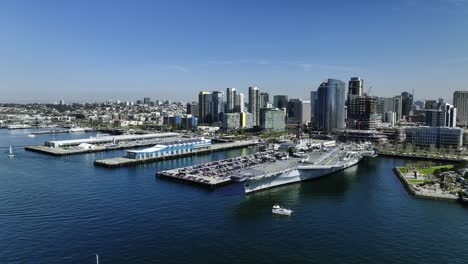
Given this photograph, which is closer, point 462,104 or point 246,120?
point 246,120

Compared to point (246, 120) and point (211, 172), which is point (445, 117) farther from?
point (211, 172)

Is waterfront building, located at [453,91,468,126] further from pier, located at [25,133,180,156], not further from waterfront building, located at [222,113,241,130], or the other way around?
pier, located at [25,133,180,156]

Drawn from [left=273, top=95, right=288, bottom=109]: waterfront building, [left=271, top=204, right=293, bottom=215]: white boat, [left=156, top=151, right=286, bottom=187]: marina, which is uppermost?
[left=273, top=95, right=288, bottom=109]: waterfront building

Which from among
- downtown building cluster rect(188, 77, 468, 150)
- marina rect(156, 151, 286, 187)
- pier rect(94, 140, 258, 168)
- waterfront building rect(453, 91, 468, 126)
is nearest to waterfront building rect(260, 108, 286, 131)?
downtown building cluster rect(188, 77, 468, 150)

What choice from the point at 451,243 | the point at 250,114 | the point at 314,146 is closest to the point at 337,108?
the point at 250,114

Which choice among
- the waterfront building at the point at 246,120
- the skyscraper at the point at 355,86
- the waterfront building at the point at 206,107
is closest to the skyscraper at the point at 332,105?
the skyscraper at the point at 355,86

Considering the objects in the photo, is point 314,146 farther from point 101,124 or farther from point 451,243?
point 101,124

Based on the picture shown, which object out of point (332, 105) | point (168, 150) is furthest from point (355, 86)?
point (168, 150)
